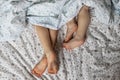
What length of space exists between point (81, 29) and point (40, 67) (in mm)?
255

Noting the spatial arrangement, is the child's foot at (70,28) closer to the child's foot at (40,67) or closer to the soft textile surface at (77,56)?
the soft textile surface at (77,56)

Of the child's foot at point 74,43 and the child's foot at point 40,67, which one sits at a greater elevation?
the child's foot at point 74,43

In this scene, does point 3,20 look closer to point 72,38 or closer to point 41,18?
point 41,18

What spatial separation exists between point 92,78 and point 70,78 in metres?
0.10

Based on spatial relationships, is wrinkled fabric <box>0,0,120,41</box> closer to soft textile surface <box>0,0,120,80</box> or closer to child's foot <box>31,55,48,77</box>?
soft textile surface <box>0,0,120,80</box>

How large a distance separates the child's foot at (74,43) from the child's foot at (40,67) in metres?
0.11

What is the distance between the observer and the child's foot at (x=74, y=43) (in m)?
1.46

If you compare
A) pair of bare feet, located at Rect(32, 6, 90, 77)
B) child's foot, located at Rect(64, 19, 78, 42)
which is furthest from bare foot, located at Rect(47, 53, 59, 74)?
child's foot, located at Rect(64, 19, 78, 42)

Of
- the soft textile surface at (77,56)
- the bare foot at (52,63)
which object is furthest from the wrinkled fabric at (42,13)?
the bare foot at (52,63)

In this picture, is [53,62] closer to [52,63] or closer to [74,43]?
[52,63]

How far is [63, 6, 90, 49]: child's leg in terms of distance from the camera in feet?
Answer: 4.77

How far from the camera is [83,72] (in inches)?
57.4

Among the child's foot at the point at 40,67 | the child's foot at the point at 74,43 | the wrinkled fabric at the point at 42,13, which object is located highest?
the wrinkled fabric at the point at 42,13

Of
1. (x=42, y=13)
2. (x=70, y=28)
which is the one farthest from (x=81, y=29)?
(x=42, y=13)
